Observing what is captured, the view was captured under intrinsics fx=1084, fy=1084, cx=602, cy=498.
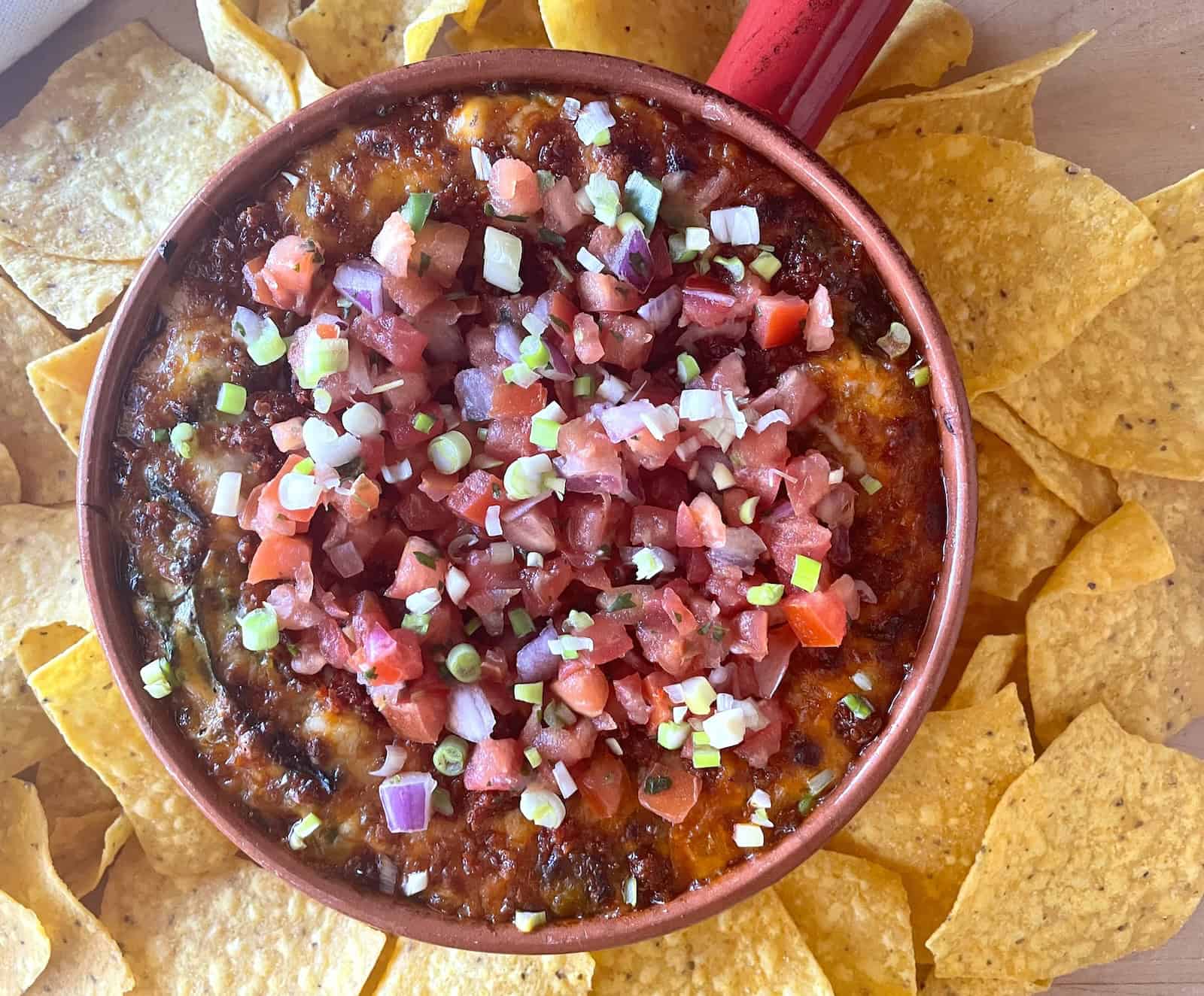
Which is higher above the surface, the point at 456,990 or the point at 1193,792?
the point at 456,990

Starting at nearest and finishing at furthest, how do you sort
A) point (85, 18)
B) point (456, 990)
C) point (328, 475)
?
point (328, 475), point (456, 990), point (85, 18)

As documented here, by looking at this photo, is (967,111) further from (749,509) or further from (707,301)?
(749,509)

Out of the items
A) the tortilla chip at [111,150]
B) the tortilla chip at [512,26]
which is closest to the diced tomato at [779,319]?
the tortilla chip at [512,26]

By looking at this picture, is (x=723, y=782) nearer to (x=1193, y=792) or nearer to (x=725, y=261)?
(x=725, y=261)

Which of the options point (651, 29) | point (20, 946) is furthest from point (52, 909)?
point (651, 29)

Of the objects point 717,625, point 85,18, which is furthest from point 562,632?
point 85,18
